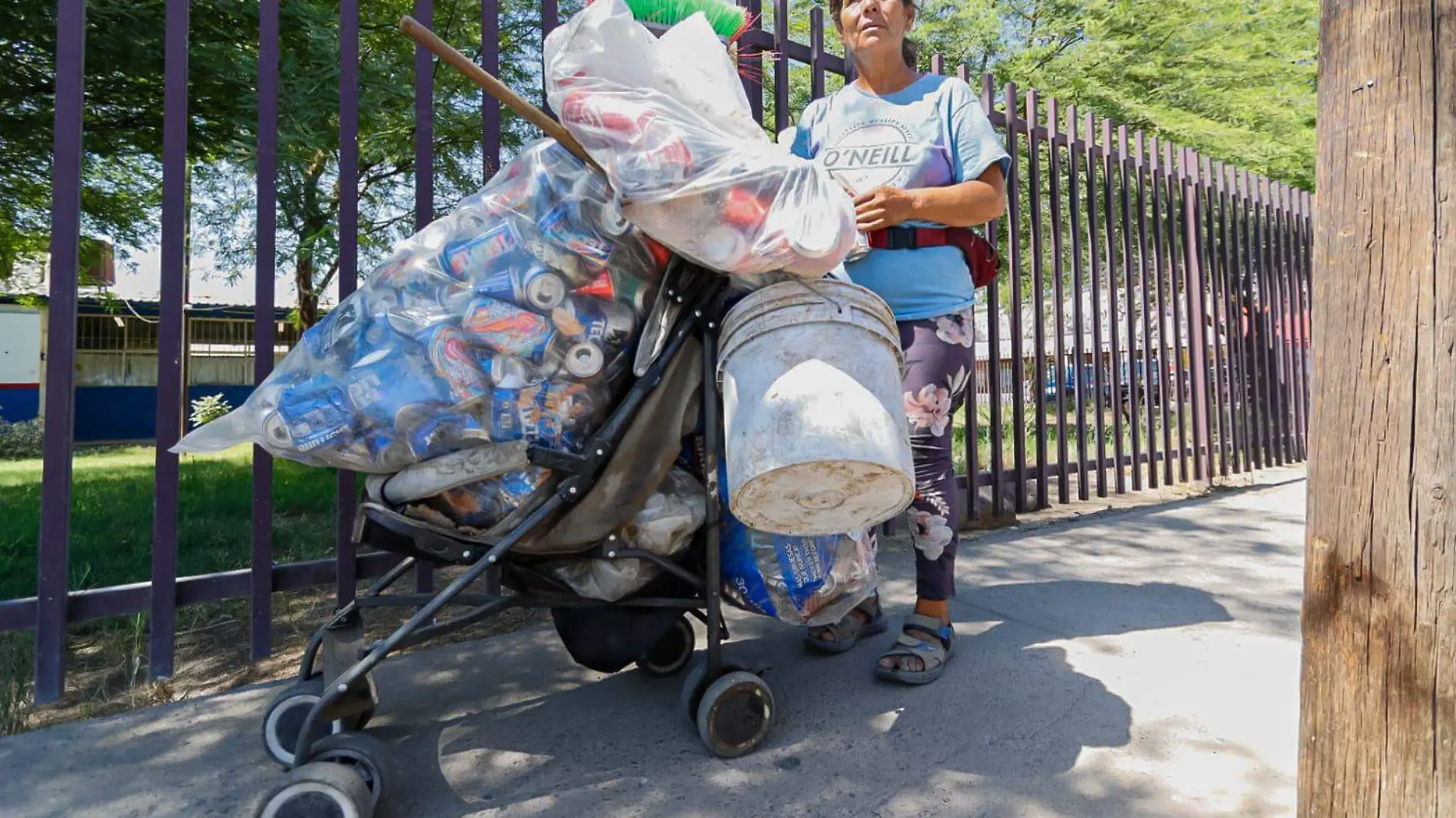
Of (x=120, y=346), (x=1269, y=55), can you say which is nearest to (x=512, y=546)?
(x=1269, y=55)

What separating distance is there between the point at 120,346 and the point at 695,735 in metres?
20.5

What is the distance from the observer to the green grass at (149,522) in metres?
3.71

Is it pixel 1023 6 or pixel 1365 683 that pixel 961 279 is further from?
pixel 1023 6

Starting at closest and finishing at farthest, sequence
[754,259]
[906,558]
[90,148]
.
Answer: [754,259] → [906,558] → [90,148]

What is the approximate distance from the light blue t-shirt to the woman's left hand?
0.85ft

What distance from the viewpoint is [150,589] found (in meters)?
2.37

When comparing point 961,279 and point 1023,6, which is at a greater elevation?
point 1023,6

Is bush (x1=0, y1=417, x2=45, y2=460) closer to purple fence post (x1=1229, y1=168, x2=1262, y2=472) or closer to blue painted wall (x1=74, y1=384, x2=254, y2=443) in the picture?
blue painted wall (x1=74, y1=384, x2=254, y2=443)

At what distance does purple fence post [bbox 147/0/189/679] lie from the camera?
2340mm

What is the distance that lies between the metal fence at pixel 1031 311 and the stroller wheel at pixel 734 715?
4.23 feet

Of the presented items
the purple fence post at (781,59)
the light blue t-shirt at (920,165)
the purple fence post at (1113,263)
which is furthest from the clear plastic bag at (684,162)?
A: the purple fence post at (1113,263)

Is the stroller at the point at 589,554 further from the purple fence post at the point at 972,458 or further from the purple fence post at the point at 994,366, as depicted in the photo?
the purple fence post at the point at 994,366

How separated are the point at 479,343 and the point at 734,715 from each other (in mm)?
1024

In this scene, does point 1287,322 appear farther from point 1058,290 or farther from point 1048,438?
point 1058,290
